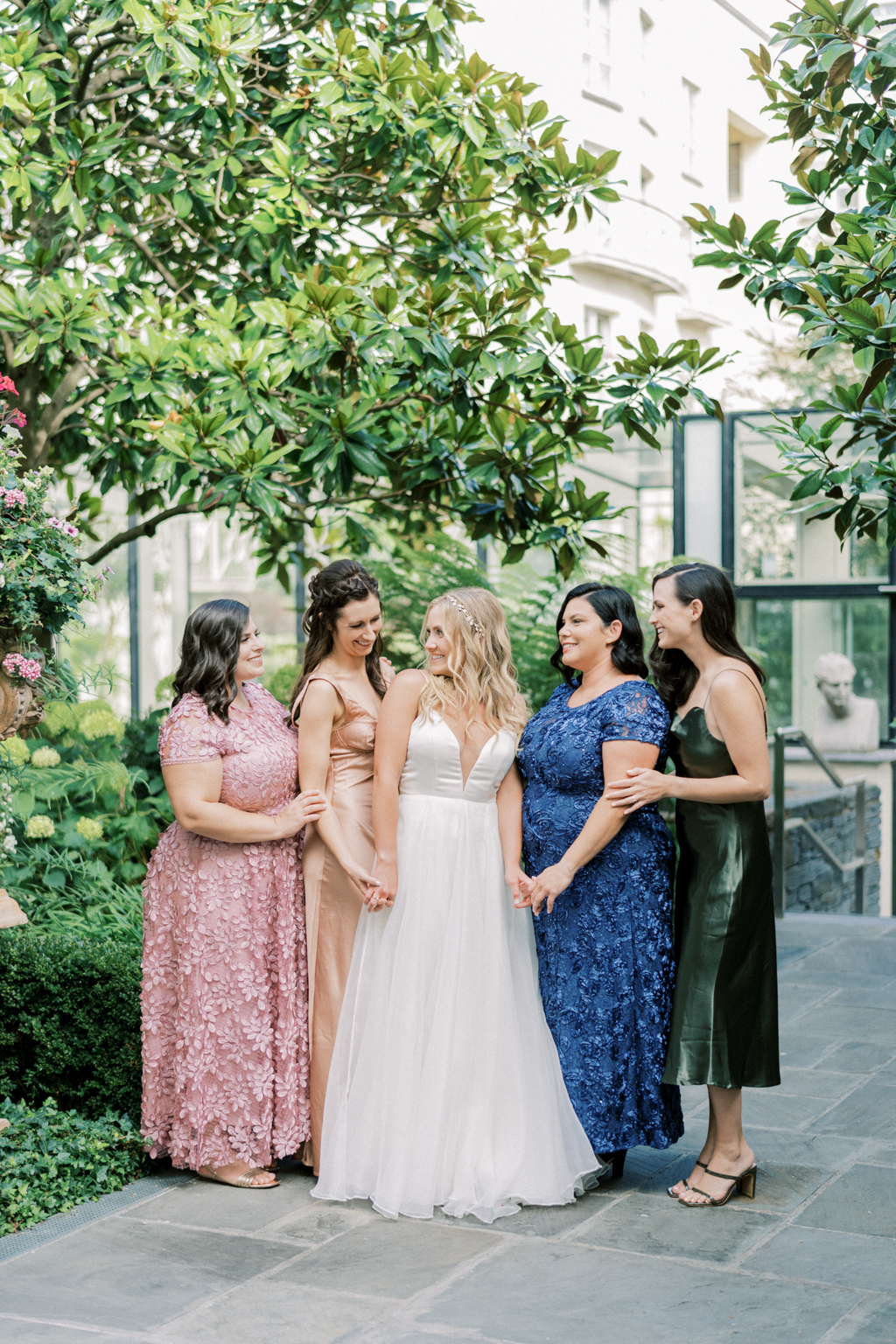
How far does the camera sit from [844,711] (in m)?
12.7

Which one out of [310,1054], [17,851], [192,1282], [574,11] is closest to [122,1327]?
[192,1282]

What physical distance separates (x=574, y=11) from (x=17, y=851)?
1310cm

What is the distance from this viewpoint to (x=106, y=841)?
6016 millimetres

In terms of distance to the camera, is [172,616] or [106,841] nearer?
[106,841]

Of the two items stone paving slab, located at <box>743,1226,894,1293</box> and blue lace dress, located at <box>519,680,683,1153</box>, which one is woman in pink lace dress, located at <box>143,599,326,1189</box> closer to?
blue lace dress, located at <box>519,680,683,1153</box>

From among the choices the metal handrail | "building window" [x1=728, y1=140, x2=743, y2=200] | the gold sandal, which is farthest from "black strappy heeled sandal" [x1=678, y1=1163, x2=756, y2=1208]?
"building window" [x1=728, y1=140, x2=743, y2=200]

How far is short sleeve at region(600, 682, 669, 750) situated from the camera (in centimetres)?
376

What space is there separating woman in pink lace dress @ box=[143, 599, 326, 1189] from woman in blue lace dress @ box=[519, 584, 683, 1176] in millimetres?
764

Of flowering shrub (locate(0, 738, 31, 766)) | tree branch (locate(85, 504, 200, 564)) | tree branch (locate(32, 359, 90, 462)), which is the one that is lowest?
flowering shrub (locate(0, 738, 31, 766))

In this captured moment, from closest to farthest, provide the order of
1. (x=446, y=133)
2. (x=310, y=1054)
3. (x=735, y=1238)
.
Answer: (x=735, y=1238) < (x=310, y=1054) < (x=446, y=133)

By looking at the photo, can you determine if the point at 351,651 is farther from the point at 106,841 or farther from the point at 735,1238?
the point at 106,841

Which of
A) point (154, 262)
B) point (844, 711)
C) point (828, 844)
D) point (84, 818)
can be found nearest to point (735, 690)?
point (84, 818)

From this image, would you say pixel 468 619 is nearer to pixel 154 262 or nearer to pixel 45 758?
pixel 45 758

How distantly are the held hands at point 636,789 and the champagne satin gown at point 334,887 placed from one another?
0.79m
